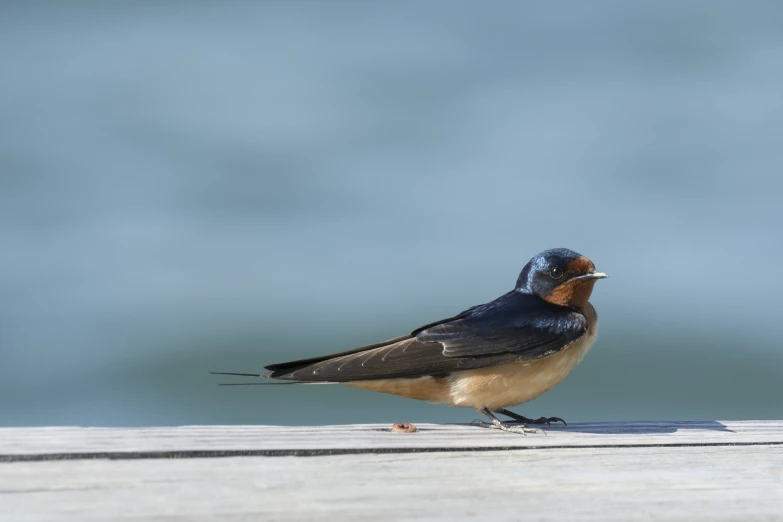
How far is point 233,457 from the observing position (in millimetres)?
2400

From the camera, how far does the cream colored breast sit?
3.60m

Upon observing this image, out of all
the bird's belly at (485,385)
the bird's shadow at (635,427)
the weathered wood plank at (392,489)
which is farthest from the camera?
the bird's belly at (485,385)

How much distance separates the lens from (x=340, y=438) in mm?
2697

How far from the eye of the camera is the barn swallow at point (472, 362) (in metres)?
3.50

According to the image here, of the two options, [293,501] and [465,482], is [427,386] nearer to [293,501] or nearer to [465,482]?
[465,482]

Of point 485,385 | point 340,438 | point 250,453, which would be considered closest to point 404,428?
point 340,438

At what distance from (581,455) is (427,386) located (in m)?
0.96

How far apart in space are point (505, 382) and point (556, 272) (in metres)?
0.60

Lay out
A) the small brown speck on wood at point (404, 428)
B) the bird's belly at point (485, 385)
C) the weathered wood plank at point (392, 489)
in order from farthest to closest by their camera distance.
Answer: the bird's belly at point (485, 385)
the small brown speck on wood at point (404, 428)
the weathered wood plank at point (392, 489)

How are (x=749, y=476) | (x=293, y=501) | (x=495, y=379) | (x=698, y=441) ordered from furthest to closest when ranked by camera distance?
(x=495, y=379)
(x=698, y=441)
(x=749, y=476)
(x=293, y=501)

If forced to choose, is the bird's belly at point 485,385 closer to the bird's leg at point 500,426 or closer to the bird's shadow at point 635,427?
the bird's leg at point 500,426

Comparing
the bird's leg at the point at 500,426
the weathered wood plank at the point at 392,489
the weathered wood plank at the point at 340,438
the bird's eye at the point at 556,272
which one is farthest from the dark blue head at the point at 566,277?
the weathered wood plank at the point at 392,489

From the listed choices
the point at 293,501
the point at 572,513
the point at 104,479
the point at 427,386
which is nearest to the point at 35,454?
the point at 104,479

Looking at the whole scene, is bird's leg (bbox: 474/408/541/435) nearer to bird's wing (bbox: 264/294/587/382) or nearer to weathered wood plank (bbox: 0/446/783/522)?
bird's wing (bbox: 264/294/587/382)
